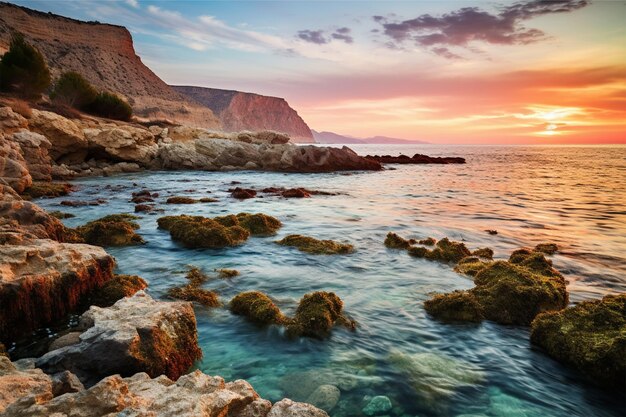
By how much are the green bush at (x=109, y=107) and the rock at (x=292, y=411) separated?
220 feet

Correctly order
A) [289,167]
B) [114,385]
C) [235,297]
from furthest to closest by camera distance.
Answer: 1. [289,167]
2. [235,297]
3. [114,385]

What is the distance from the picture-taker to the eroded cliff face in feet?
375

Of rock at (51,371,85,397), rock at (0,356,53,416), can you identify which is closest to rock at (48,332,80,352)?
rock at (0,356,53,416)

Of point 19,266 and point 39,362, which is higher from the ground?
point 19,266

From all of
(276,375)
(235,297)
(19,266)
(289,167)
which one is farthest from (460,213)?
(289,167)

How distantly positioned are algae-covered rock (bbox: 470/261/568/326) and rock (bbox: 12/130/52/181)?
29.1m

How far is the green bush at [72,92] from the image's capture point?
184 ft

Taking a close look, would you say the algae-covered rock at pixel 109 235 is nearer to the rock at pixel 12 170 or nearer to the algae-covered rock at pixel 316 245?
the algae-covered rock at pixel 316 245

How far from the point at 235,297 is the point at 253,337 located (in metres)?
1.53

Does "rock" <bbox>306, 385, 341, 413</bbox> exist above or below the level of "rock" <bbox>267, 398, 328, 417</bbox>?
below

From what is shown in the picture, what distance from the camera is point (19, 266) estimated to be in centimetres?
643

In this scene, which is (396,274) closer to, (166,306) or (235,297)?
(235,297)

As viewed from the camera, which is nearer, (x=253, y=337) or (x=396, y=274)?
(x=253, y=337)

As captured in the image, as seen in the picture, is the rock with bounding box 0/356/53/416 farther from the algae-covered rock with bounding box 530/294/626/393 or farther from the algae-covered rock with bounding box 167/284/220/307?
the algae-covered rock with bounding box 530/294/626/393
